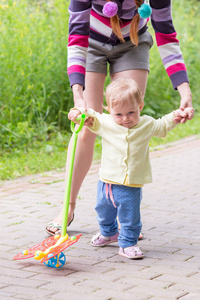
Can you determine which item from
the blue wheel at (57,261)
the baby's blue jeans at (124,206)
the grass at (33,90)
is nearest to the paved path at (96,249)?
the blue wheel at (57,261)

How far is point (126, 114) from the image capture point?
3355mm

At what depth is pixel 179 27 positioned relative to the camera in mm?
10625

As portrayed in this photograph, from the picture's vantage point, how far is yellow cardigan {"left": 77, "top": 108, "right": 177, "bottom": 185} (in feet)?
11.1

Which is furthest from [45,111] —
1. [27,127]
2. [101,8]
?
[101,8]

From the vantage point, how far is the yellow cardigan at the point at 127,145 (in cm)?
338

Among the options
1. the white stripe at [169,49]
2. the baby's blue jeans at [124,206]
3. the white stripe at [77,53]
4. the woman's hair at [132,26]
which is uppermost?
the woman's hair at [132,26]

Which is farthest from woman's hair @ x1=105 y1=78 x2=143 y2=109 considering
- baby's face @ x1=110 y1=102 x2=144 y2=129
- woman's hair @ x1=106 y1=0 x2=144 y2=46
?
woman's hair @ x1=106 y1=0 x2=144 y2=46

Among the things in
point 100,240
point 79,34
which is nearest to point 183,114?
point 79,34

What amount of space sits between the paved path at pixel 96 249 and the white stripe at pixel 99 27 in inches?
53.1

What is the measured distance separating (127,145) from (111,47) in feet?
2.42

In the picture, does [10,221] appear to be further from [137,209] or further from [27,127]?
[27,127]

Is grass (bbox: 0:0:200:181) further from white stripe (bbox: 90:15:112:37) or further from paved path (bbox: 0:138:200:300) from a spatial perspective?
white stripe (bbox: 90:15:112:37)

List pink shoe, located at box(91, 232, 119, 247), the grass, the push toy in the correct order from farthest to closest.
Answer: the grass → pink shoe, located at box(91, 232, 119, 247) → the push toy

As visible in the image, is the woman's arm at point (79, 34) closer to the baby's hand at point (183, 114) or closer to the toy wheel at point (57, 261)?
the baby's hand at point (183, 114)
